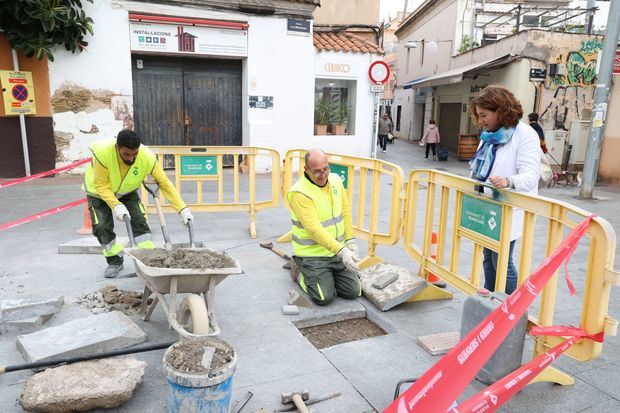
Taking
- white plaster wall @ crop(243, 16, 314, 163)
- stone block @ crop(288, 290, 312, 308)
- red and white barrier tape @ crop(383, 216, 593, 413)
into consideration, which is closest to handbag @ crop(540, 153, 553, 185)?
red and white barrier tape @ crop(383, 216, 593, 413)

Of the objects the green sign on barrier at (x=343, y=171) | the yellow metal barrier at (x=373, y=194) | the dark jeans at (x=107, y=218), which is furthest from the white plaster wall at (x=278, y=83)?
the dark jeans at (x=107, y=218)

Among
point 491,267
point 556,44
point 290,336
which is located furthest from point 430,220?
point 556,44

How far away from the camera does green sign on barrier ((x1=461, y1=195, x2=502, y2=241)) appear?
341cm

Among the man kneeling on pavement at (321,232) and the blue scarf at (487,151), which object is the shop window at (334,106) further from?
the blue scarf at (487,151)

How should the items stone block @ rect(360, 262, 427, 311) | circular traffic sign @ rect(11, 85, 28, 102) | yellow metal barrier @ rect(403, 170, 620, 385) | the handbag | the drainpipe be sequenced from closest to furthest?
yellow metal barrier @ rect(403, 170, 620, 385) → the handbag → stone block @ rect(360, 262, 427, 311) → the drainpipe → circular traffic sign @ rect(11, 85, 28, 102)

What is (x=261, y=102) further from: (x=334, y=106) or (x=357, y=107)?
(x=357, y=107)

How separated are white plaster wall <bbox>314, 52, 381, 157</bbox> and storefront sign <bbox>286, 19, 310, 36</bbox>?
1019 millimetres

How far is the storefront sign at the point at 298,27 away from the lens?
39.7 ft

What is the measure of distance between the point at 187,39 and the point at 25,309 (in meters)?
8.71

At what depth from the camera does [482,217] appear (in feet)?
11.7

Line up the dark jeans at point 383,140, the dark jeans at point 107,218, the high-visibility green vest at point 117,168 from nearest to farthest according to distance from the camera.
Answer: the high-visibility green vest at point 117,168
the dark jeans at point 107,218
the dark jeans at point 383,140

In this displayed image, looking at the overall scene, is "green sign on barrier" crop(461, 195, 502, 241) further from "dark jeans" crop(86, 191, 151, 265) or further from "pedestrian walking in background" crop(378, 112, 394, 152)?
"pedestrian walking in background" crop(378, 112, 394, 152)

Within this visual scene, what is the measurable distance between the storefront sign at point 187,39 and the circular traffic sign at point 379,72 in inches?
123

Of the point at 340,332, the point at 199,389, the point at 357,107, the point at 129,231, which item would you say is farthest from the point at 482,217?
the point at 357,107
